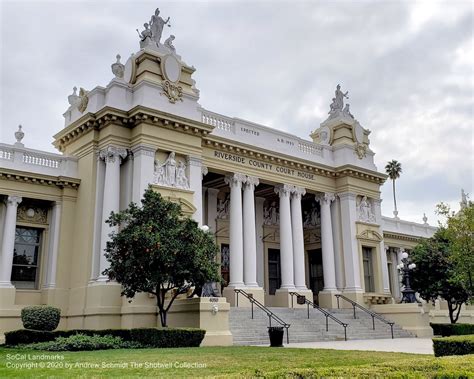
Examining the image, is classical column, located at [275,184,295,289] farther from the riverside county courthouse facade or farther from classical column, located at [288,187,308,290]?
classical column, located at [288,187,308,290]

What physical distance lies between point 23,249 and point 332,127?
19601 millimetres

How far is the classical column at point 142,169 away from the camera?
21672mm

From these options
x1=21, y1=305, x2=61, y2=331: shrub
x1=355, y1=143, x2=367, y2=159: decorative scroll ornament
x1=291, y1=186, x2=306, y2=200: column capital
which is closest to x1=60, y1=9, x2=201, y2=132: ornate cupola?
x1=291, y1=186, x2=306, y2=200: column capital

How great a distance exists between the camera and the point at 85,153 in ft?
77.3

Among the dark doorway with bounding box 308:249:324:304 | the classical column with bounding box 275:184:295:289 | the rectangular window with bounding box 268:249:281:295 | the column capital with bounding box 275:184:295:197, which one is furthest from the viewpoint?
the dark doorway with bounding box 308:249:324:304

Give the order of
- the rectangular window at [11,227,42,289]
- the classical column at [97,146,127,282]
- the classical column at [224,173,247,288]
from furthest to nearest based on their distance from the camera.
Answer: the classical column at [224,173,247,288] → the rectangular window at [11,227,42,289] → the classical column at [97,146,127,282]

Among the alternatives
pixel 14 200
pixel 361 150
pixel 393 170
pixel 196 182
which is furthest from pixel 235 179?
pixel 393 170

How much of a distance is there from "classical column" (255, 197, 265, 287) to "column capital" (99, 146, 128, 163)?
11.6 metres

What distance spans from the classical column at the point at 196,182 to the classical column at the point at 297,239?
7273mm

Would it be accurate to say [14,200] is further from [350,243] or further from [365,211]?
[365,211]

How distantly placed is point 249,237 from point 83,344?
1210cm

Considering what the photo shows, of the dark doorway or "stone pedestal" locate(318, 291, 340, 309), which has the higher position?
the dark doorway

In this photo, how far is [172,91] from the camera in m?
23.5

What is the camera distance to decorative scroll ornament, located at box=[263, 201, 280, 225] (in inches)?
1274
